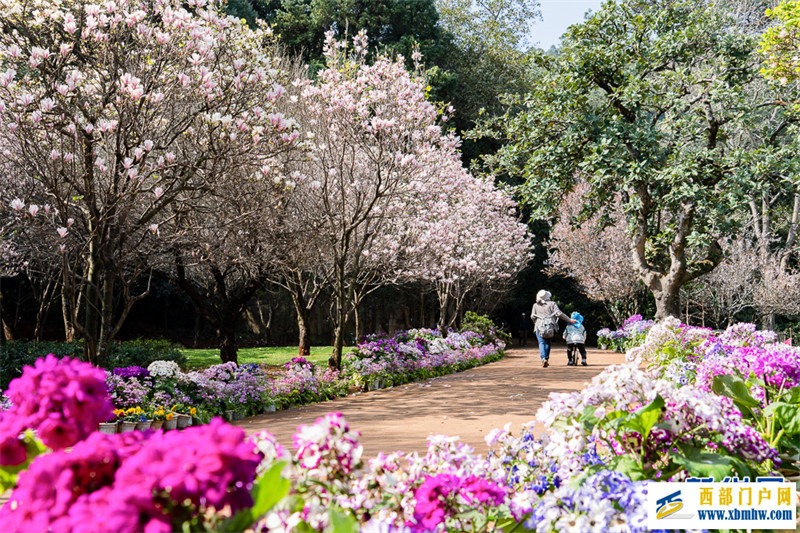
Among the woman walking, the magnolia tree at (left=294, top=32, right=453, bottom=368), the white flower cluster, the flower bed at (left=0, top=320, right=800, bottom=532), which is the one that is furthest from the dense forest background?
the flower bed at (left=0, top=320, right=800, bottom=532)

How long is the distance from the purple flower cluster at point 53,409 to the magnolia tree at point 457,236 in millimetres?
10180

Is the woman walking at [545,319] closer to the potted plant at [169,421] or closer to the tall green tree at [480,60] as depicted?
the potted plant at [169,421]

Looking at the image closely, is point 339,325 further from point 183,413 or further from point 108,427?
point 108,427

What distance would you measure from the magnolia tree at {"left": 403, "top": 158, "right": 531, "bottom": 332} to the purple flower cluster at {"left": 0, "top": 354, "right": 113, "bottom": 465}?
10.2 meters

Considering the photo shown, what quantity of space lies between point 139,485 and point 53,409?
0.64 m

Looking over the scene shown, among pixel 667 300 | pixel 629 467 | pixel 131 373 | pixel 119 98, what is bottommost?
pixel 131 373

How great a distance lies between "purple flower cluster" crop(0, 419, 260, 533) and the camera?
127 cm

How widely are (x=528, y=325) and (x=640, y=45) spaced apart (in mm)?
15826

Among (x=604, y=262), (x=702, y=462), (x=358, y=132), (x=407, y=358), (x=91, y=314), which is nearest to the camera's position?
(x=702, y=462)

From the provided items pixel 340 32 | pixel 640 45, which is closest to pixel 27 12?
pixel 640 45

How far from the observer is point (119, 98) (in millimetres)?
6766

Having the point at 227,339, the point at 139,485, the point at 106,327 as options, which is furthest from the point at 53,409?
the point at 227,339

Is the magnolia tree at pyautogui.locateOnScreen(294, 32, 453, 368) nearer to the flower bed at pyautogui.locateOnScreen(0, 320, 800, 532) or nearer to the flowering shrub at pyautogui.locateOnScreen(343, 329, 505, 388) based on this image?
the flowering shrub at pyautogui.locateOnScreen(343, 329, 505, 388)

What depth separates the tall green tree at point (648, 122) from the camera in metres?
10.8
